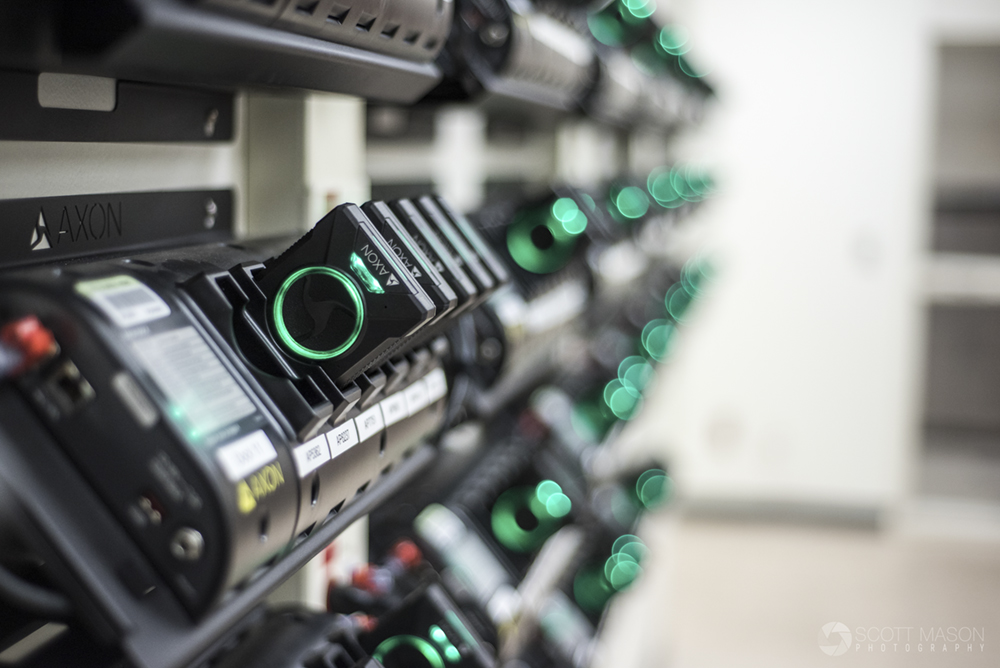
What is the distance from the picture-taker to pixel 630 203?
6.98ft

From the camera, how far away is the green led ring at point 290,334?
65cm

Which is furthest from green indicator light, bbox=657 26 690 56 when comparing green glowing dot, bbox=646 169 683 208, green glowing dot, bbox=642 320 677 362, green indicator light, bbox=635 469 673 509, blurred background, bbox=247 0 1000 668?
blurred background, bbox=247 0 1000 668

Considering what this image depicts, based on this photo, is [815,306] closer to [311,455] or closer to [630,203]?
[630,203]

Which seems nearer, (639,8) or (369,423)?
(369,423)

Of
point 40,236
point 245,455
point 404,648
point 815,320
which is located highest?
point 40,236

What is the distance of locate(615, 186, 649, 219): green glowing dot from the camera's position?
2096 millimetres

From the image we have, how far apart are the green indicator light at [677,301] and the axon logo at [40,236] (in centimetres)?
261

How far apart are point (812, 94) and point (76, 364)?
18.7 feet

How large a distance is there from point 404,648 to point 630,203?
139cm

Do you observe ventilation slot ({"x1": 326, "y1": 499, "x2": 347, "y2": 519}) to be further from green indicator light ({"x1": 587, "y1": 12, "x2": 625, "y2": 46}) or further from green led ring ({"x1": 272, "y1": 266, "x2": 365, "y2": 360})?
green indicator light ({"x1": 587, "y1": 12, "x2": 625, "y2": 46})

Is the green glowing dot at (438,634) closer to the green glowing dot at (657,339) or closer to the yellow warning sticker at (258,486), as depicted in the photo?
the yellow warning sticker at (258,486)

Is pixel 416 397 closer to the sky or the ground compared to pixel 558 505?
closer to the sky

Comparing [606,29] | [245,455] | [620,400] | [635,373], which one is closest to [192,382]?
[245,455]

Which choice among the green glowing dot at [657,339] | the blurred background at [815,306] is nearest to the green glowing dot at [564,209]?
the green glowing dot at [657,339]
